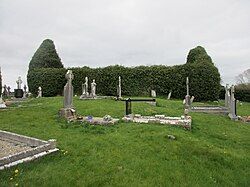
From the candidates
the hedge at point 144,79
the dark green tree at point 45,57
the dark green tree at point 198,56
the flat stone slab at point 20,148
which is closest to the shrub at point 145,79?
the hedge at point 144,79

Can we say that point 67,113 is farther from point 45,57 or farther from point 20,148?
point 45,57

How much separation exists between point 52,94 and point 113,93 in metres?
8.31

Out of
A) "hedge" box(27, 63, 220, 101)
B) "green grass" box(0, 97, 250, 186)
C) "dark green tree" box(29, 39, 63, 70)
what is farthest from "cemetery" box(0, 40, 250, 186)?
"dark green tree" box(29, 39, 63, 70)

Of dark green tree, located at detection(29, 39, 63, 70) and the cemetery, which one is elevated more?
dark green tree, located at detection(29, 39, 63, 70)

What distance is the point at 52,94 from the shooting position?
3769cm

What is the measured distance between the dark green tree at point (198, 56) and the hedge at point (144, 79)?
3.42 feet

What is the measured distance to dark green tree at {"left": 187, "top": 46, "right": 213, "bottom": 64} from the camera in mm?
35250

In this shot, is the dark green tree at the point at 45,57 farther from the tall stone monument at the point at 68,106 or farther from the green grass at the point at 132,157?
the green grass at the point at 132,157

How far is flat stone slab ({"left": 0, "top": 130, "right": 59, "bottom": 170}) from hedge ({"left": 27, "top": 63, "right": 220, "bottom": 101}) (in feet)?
82.7

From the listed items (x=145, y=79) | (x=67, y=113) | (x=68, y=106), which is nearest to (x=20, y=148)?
(x=67, y=113)

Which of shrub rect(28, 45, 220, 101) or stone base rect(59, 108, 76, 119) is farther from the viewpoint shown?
shrub rect(28, 45, 220, 101)

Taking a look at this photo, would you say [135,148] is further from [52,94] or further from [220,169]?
[52,94]

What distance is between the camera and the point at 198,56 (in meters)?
35.8

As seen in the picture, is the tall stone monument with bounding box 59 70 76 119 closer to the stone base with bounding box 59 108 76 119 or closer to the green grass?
the stone base with bounding box 59 108 76 119
